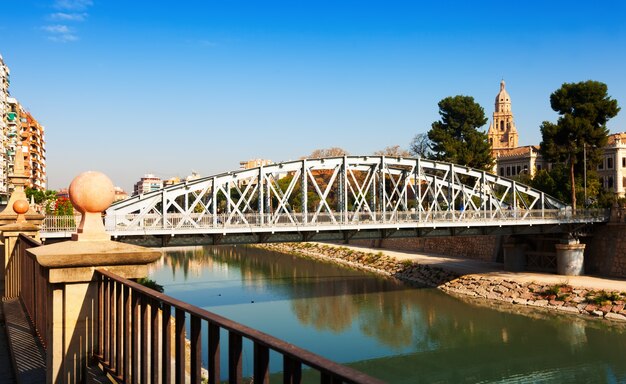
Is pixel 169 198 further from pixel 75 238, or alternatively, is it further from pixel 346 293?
pixel 75 238

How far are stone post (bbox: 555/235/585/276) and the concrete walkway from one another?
89cm

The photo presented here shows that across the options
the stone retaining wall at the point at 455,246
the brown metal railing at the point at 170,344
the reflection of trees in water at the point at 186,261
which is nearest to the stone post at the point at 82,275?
the brown metal railing at the point at 170,344

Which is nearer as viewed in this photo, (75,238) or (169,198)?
(75,238)

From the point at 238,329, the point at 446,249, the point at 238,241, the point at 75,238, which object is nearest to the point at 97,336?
the point at 75,238

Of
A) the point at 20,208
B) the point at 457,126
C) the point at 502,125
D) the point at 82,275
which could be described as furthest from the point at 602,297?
the point at 502,125

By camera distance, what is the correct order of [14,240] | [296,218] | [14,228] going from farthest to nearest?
[296,218] < [14,240] < [14,228]

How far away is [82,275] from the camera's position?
500 centimetres

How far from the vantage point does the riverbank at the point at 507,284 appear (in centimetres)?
3005

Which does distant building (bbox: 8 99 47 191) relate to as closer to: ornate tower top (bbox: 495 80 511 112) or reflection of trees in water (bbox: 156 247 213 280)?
reflection of trees in water (bbox: 156 247 213 280)

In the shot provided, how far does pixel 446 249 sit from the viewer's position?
53312 millimetres

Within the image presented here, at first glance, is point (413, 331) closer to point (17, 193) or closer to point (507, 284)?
point (507, 284)

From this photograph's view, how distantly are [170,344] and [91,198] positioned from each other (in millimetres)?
1642

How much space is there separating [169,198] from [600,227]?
1180 inches

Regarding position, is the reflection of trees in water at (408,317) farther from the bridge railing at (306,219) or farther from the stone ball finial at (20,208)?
the stone ball finial at (20,208)
